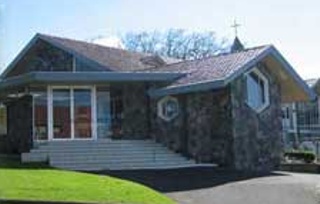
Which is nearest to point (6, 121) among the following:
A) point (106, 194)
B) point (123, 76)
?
point (123, 76)

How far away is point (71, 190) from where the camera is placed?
14227mm

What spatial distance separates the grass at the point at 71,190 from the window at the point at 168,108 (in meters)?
10.8

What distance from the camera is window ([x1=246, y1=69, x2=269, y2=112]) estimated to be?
87.1ft

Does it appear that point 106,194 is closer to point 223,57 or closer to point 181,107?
point 181,107

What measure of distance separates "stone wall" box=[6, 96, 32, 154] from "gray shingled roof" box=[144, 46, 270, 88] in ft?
18.4

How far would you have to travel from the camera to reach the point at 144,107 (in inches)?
1142

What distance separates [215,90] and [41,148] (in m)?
6.52

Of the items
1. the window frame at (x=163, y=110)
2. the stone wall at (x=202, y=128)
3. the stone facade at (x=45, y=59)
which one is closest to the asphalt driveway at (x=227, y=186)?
the stone wall at (x=202, y=128)

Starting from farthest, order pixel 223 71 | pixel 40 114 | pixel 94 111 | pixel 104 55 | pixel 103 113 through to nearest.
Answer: pixel 104 55
pixel 103 113
pixel 94 111
pixel 40 114
pixel 223 71

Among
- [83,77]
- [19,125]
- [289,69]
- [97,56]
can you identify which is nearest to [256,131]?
[289,69]

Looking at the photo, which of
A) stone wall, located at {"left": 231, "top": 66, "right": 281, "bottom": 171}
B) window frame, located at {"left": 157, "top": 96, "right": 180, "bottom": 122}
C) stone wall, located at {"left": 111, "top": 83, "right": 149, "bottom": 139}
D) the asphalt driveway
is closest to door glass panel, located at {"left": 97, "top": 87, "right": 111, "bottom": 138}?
stone wall, located at {"left": 111, "top": 83, "right": 149, "bottom": 139}

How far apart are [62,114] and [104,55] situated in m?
7.84

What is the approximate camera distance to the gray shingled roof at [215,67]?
84.5ft

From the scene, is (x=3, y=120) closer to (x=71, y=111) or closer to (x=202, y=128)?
(x=71, y=111)
